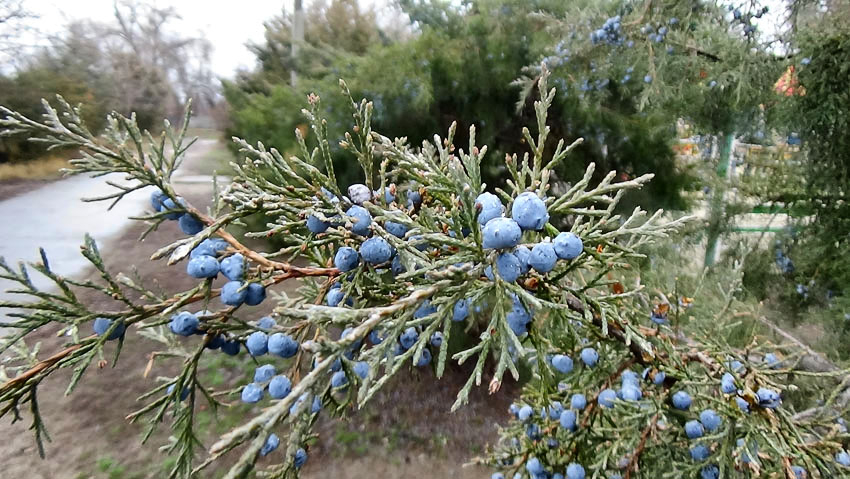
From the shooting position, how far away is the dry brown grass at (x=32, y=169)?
38.4ft

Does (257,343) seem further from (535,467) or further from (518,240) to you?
(535,467)

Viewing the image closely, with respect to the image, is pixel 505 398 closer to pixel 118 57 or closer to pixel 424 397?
pixel 424 397

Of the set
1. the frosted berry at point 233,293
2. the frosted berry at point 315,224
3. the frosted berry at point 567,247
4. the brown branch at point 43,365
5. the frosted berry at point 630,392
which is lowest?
the frosted berry at point 630,392

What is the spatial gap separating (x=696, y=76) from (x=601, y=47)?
26.9 inches

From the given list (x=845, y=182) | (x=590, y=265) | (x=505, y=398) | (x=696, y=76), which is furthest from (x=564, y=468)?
(x=505, y=398)

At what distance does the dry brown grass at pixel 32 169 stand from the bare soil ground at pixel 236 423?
8.29 metres

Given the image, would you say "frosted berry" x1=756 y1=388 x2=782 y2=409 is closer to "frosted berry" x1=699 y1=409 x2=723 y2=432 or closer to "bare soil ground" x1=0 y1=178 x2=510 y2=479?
"frosted berry" x1=699 y1=409 x2=723 y2=432

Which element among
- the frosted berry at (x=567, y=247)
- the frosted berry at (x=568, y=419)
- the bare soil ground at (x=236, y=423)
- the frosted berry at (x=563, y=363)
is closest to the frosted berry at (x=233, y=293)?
the frosted berry at (x=567, y=247)

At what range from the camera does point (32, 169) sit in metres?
12.1

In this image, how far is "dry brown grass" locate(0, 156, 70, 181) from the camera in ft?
38.4

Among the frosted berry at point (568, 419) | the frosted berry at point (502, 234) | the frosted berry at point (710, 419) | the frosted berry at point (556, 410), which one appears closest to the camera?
the frosted berry at point (502, 234)

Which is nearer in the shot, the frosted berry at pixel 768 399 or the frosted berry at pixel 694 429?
the frosted berry at pixel 768 399

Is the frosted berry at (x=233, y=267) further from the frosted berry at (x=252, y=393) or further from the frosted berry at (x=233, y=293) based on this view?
the frosted berry at (x=252, y=393)

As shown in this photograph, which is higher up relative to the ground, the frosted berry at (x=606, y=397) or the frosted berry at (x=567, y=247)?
the frosted berry at (x=567, y=247)
